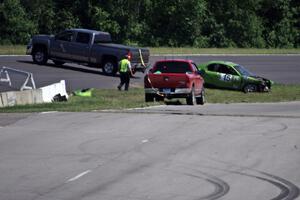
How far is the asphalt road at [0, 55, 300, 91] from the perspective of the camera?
34134 mm

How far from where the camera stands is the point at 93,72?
40.3m

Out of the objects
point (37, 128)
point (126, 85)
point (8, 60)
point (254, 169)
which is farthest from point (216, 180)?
point (8, 60)

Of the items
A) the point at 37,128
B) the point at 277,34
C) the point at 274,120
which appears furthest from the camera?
the point at 277,34

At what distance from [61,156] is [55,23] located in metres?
51.7

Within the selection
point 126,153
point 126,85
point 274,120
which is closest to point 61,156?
point 126,153

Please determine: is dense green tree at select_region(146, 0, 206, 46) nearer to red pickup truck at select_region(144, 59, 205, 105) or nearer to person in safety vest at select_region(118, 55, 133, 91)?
person in safety vest at select_region(118, 55, 133, 91)

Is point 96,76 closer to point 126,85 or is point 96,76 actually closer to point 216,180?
point 126,85

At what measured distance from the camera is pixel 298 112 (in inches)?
979

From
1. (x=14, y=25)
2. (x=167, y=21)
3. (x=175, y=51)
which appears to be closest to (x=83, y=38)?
(x=175, y=51)

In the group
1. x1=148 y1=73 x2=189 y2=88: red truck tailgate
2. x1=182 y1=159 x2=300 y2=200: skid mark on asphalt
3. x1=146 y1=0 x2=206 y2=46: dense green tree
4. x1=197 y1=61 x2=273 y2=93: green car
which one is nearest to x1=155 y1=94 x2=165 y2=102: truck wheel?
x1=148 y1=73 x2=189 y2=88: red truck tailgate

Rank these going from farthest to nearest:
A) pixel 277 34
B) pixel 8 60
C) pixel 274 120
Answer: pixel 277 34 → pixel 8 60 → pixel 274 120

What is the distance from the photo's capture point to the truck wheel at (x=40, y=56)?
4072 cm

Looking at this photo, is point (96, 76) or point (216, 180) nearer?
point (216, 180)

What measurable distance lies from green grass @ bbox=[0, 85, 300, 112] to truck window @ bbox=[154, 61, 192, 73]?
1207mm
